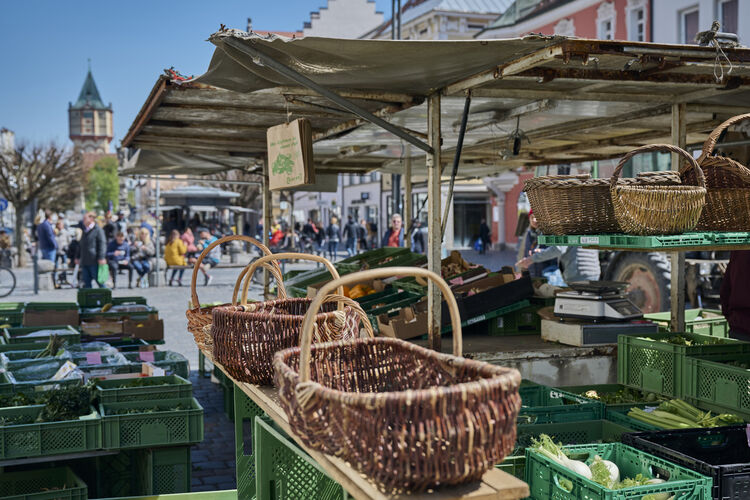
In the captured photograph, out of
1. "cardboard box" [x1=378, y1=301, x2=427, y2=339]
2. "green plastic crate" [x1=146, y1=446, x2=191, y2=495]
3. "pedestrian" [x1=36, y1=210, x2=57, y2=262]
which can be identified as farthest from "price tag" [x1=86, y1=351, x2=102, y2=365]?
"pedestrian" [x1=36, y1=210, x2=57, y2=262]

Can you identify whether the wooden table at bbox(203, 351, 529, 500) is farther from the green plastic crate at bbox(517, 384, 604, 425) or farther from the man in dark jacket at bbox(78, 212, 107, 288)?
the man in dark jacket at bbox(78, 212, 107, 288)

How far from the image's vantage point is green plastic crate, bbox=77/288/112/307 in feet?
32.2

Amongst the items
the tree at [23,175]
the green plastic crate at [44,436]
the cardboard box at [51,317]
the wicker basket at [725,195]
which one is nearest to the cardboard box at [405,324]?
the green plastic crate at [44,436]

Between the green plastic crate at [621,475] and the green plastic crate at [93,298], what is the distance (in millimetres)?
7535

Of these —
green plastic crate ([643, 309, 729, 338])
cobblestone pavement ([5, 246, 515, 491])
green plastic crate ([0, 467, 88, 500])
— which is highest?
green plastic crate ([643, 309, 729, 338])

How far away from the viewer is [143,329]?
8328 mm

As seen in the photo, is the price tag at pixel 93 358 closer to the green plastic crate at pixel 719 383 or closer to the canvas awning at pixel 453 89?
the canvas awning at pixel 453 89

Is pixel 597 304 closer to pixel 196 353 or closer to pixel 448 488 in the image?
pixel 448 488

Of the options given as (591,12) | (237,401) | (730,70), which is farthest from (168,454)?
(591,12)

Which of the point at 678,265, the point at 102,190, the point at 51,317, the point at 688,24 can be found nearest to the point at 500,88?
the point at 678,265

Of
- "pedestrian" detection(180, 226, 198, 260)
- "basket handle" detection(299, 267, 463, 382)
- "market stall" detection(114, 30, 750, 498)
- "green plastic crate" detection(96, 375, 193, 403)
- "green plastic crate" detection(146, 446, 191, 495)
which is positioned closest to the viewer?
"basket handle" detection(299, 267, 463, 382)

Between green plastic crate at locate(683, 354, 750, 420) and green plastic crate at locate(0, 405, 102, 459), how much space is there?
3459 millimetres

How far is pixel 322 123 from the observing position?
7465mm

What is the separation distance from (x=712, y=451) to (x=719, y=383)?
0.83m
